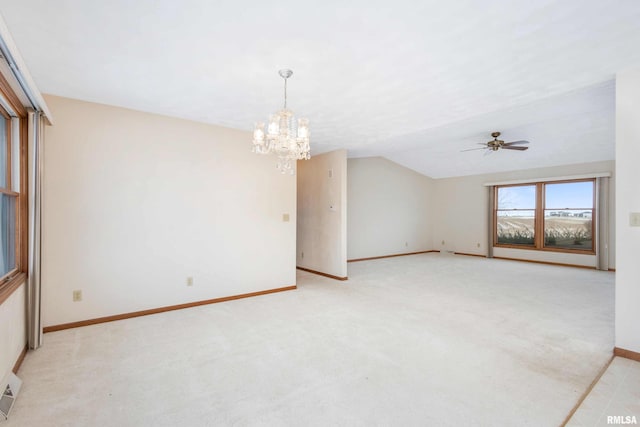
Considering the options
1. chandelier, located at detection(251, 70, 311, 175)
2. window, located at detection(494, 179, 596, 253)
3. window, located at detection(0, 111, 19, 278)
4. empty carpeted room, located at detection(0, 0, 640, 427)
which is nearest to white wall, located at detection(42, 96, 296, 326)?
empty carpeted room, located at detection(0, 0, 640, 427)

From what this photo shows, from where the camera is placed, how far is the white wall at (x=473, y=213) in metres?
7.38

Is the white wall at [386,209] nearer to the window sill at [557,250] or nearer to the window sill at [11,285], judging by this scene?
the window sill at [557,250]

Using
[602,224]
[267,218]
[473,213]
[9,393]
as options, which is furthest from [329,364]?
[473,213]

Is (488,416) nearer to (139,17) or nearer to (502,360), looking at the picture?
(502,360)

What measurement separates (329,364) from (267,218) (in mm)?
2754

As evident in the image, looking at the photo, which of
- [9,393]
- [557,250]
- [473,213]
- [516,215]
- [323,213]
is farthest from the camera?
[473,213]

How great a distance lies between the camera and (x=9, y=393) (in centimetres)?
205

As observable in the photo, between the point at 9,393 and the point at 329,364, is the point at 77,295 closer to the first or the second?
the point at 9,393

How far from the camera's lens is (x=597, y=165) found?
22.6 ft

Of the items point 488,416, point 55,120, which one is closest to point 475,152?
point 488,416

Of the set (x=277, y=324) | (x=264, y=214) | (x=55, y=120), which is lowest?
(x=277, y=324)

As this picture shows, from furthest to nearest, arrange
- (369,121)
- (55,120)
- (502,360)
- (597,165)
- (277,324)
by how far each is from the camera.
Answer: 1. (597,165)
2. (369,121)
3. (277,324)
4. (55,120)
5. (502,360)

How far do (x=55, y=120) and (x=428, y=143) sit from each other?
553 centimetres

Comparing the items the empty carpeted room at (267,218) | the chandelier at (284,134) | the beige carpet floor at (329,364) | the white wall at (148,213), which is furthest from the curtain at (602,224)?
the chandelier at (284,134)
